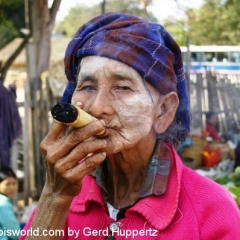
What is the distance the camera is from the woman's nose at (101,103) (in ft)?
4.87

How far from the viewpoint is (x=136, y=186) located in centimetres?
169

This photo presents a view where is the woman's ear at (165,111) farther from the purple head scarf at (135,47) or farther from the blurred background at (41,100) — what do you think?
the blurred background at (41,100)

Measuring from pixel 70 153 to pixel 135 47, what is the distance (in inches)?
17.0

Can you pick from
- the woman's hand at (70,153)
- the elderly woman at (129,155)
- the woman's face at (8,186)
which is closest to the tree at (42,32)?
the woman's face at (8,186)

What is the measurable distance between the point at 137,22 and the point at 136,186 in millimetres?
587

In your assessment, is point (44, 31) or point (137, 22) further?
point (44, 31)

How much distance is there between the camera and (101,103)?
4.92 feet

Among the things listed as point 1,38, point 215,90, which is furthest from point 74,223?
point 1,38

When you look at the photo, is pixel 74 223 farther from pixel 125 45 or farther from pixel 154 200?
pixel 125 45

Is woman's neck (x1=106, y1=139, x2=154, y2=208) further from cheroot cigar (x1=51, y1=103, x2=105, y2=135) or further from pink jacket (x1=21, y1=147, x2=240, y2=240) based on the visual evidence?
cheroot cigar (x1=51, y1=103, x2=105, y2=135)

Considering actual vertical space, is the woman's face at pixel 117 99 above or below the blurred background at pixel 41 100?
above

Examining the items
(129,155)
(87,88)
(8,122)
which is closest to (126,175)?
(129,155)

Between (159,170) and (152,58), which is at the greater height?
(152,58)

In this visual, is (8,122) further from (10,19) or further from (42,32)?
(10,19)
